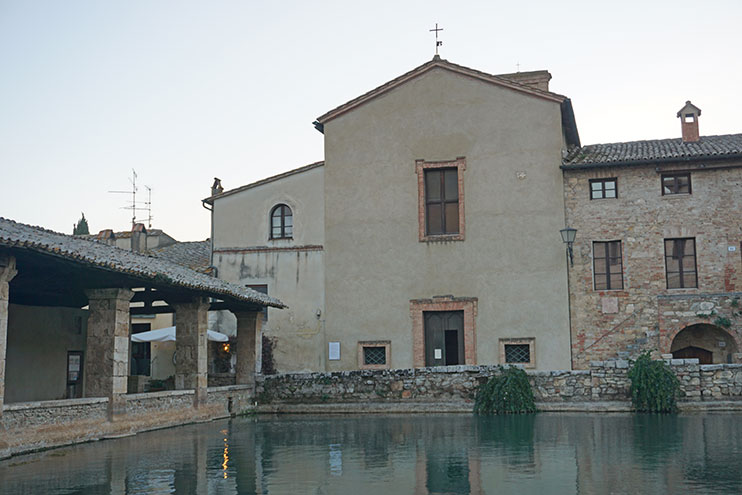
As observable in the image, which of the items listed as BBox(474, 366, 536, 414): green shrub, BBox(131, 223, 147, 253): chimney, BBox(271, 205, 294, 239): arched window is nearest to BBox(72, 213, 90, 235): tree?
BBox(131, 223, 147, 253): chimney

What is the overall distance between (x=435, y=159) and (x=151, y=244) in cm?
1536

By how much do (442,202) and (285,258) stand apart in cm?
532

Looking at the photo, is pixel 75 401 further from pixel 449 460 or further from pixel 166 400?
pixel 449 460

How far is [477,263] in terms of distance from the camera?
2338cm

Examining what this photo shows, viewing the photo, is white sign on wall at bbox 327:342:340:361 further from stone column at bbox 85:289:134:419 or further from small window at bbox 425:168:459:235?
stone column at bbox 85:289:134:419

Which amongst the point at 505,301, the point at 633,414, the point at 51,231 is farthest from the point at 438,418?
the point at 51,231

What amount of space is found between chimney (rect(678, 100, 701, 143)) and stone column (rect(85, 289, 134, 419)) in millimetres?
17279

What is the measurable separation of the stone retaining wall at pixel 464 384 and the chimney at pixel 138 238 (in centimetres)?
1161

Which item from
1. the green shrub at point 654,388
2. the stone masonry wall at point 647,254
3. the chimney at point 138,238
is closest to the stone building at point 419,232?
the stone masonry wall at point 647,254

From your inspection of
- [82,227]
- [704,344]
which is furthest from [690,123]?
[82,227]

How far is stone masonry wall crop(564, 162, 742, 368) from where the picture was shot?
21.5 m

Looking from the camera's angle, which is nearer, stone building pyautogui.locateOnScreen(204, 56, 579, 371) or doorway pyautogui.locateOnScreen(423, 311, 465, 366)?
stone building pyautogui.locateOnScreen(204, 56, 579, 371)

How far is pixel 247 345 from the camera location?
21.4 meters

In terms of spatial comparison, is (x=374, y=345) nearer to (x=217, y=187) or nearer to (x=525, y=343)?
(x=525, y=343)
